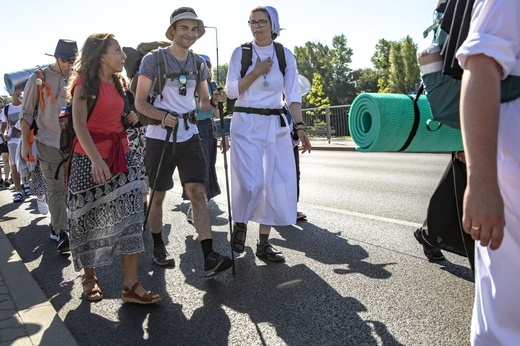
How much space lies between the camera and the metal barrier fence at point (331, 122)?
22972 millimetres

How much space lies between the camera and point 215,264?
4469 millimetres

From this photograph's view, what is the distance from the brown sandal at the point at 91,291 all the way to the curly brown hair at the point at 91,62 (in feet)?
4.51

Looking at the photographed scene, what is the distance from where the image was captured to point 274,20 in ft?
16.3

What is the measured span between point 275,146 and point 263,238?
2.72ft

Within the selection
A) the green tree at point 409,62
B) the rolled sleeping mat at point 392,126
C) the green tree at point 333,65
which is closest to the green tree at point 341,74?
the green tree at point 333,65

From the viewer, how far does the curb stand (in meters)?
3.47

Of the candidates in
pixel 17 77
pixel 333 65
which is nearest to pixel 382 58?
pixel 333 65

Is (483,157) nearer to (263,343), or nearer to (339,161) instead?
(263,343)

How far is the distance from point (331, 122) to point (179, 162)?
62.8 feet

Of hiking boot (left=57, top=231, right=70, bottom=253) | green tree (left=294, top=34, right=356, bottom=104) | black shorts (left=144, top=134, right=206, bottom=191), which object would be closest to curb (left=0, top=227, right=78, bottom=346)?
hiking boot (left=57, top=231, right=70, bottom=253)

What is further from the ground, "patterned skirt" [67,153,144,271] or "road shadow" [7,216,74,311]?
"patterned skirt" [67,153,144,271]

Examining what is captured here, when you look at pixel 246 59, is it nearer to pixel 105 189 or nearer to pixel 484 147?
pixel 105 189

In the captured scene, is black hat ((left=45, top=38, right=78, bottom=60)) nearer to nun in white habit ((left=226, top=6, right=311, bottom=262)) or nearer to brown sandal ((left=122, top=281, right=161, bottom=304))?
nun in white habit ((left=226, top=6, right=311, bottom=262))

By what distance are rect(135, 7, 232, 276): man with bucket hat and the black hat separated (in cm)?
136
